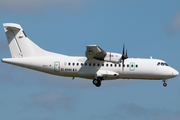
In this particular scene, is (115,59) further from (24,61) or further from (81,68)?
(24,61)

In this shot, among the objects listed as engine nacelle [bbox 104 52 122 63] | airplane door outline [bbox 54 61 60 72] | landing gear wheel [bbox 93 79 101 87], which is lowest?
landing gear wheel [bbox 93 79 101 87]

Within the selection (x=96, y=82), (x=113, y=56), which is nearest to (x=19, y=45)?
(x=96, y=82)

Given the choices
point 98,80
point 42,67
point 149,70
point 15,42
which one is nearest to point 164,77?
point 149,70

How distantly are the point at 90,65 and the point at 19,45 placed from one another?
8.33 meters

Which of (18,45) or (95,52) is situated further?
(18,45)

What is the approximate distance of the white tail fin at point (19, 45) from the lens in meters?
41.1

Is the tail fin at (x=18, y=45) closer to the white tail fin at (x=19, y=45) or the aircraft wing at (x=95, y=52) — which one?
the white tail fin at (x=19, y=45)

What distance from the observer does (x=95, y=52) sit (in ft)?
128

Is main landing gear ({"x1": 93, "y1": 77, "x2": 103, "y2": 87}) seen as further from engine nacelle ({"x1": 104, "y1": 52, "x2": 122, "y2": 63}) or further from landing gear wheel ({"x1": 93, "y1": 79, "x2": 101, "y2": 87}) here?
engine nacelle ({"x1": 104, "y1": 52, "x2": 122, "y2": 63})

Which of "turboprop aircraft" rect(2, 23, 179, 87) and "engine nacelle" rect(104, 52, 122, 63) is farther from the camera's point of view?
"turboprop aircraft" rect(2, 23, 179, 87)

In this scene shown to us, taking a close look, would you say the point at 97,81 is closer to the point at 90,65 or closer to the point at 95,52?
the point at 90,65

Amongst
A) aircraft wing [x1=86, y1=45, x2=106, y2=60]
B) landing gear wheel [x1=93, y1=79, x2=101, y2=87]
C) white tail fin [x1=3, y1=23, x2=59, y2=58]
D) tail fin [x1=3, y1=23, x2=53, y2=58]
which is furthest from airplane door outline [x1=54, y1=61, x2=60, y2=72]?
landing gear wheel [x1=93, y1=79, x2=101, y2=87]

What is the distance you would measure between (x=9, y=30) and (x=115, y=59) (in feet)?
40.4

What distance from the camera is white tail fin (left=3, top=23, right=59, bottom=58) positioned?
135 feet
